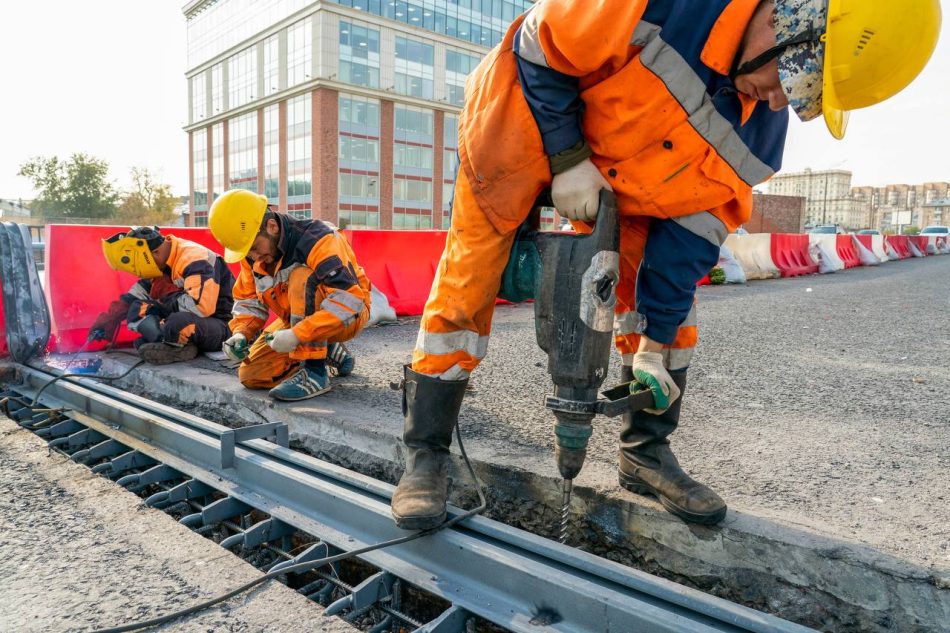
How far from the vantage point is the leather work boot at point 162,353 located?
182 inches

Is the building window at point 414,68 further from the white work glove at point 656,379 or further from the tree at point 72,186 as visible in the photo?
the white work glove at point 656,379

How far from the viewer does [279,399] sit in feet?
11.6

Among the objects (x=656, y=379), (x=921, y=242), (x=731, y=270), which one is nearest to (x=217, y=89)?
(x=921, y=242)

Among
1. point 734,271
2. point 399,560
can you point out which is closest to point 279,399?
point 399,560

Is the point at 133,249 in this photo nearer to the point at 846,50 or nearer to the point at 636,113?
the point at 636,113

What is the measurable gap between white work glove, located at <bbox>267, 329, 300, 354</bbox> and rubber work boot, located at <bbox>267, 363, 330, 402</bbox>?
171 millimetres

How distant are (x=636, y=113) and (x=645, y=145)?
0.10 metres

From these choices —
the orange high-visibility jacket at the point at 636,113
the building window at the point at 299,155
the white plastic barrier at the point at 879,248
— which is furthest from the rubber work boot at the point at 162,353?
the building window at the point at 299,155

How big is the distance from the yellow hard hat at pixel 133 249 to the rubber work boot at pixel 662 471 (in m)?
4.14

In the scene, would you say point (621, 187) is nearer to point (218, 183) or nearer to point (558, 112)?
point (558, 112)

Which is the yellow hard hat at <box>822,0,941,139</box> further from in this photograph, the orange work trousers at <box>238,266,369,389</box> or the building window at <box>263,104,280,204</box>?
the building window at <box>263,104,280,204</box>

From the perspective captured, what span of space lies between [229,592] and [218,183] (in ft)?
179

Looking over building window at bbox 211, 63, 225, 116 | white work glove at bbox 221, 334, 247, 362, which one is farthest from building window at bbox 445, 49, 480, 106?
white work glove at bbox 221, 334, 247, 362

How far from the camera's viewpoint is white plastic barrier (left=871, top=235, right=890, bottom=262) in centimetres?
2007
